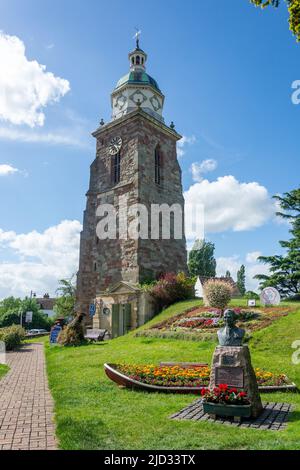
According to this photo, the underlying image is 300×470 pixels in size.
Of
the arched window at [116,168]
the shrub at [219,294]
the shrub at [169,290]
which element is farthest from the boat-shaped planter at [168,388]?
the arched window at [116,168]

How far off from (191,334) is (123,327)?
29.6 ft

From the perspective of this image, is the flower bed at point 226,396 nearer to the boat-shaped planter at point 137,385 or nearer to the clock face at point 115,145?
the boat-shaped planter at point 137,385

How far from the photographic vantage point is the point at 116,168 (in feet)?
100

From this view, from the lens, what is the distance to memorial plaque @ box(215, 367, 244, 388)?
6847mm

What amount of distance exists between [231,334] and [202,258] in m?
48.7

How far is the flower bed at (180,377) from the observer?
28.5 feet

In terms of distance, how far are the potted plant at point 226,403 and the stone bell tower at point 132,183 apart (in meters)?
19.0

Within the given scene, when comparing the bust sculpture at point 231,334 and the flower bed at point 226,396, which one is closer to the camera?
the flower bed at point 226,396

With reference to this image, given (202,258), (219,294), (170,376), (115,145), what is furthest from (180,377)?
(202,258)

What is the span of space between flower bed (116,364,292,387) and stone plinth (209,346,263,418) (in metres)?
1.64

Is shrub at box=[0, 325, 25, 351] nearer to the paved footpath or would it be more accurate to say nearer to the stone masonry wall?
the stone masonry wall

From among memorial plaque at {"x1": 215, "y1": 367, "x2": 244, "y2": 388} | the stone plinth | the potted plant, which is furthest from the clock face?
the potted plant
